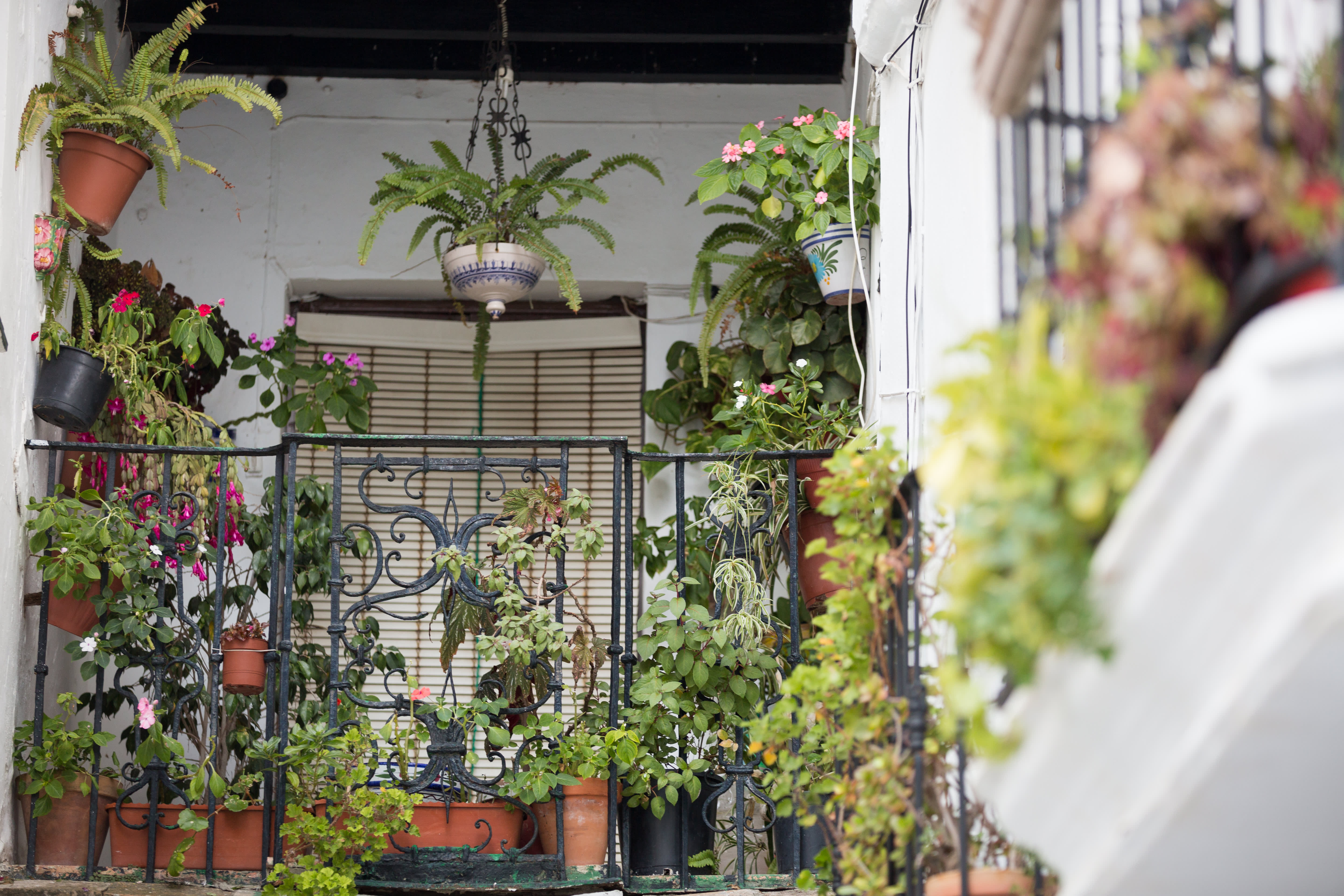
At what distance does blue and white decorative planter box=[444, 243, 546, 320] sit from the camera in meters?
5.18

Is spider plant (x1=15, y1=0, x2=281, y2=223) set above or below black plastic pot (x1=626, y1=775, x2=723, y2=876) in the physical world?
above

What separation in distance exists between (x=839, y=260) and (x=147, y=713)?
277 centimetres

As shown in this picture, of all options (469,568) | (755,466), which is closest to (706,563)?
(755,466)

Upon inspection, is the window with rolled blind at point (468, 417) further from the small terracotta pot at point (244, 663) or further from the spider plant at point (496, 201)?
the small terracotta pot at point (244, 663)

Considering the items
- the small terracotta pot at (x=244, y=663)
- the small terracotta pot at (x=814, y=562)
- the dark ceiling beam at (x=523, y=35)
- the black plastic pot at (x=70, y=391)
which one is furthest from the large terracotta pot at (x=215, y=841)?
the dark ceiling beam at (x=523, y=35)

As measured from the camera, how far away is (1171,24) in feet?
5.16

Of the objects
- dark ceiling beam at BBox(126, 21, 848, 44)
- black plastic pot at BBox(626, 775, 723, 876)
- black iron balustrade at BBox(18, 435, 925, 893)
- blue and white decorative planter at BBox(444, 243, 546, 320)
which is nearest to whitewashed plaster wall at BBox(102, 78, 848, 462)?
dark ceiling beam at BBox(126, 21, 848, 44)

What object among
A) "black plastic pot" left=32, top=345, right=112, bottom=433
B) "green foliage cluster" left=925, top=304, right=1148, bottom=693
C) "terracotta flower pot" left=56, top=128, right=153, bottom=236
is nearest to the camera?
"green foliage cluster" left=925, top=304, right=1148, bottom=693

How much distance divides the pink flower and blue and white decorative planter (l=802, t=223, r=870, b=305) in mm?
2666

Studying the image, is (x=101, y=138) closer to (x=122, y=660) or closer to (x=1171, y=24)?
(x=122, y=660)

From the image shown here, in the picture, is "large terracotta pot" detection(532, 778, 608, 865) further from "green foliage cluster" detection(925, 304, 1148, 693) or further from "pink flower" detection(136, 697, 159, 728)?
"green foliage cluster" detection(925, 304, 1148, 693)

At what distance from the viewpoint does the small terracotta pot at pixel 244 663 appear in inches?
171

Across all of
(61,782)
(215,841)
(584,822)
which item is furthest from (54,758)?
(584,822)

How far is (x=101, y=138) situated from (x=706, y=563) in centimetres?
259
